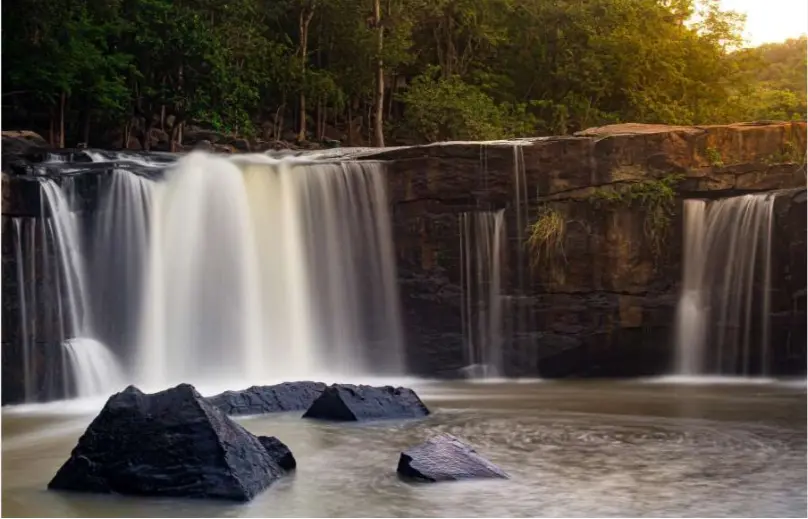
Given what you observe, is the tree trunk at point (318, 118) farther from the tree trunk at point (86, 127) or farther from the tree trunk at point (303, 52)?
the tree trunk at point (86, 127)

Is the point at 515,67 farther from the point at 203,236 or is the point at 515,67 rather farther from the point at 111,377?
the point at 111,377

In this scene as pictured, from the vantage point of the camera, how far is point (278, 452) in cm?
880

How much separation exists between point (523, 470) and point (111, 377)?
866cm

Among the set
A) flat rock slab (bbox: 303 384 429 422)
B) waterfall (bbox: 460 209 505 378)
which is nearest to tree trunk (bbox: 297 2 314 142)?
waterfall (bbox: 460 209 505 378)

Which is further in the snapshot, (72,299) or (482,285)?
(482,285)

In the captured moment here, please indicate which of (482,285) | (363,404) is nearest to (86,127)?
(482,285)

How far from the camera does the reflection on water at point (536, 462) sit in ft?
24.9

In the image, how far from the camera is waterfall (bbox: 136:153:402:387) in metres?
16.9

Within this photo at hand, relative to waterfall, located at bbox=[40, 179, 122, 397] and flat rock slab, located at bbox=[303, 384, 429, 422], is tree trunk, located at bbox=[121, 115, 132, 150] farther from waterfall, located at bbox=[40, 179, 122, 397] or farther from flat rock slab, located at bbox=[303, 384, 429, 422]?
flat rock slab, located at bbox=[303, 384, 429, 422]

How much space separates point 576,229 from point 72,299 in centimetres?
803

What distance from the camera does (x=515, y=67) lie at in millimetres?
31719

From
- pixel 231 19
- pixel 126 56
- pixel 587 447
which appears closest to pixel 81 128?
pixel 126 56

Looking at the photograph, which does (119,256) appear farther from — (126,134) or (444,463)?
(444,463)

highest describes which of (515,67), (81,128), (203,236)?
(515,67)
